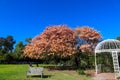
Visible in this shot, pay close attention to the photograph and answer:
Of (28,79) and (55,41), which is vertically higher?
(55,41)

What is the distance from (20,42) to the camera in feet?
190

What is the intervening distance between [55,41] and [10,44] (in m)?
57.0

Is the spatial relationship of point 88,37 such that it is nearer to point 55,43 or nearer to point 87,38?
point 87,38

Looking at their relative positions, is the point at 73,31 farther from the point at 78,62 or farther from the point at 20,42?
the point at 20,42

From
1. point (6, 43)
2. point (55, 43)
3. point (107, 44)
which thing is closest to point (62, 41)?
point (55, 43)

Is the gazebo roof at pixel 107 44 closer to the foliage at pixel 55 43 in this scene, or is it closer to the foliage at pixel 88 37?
the foliage at pixel 88 37

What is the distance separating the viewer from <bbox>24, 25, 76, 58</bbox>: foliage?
71.1 feet

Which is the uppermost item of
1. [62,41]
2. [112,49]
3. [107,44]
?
[62,41]

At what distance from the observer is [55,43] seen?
863 inches

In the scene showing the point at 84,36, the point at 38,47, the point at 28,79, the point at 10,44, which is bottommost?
the point at 28,79

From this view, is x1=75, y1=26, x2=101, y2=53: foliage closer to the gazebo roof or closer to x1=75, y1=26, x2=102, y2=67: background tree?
x1=75, y1=26, x2=102, y2=67: background tree

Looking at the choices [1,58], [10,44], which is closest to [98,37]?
[1,58]

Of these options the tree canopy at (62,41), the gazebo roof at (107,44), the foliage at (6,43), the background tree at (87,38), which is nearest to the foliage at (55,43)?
the tree canopy at (62,41)

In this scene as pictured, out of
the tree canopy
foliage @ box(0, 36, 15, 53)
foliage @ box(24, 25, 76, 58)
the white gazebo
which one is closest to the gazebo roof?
the white gazebo
